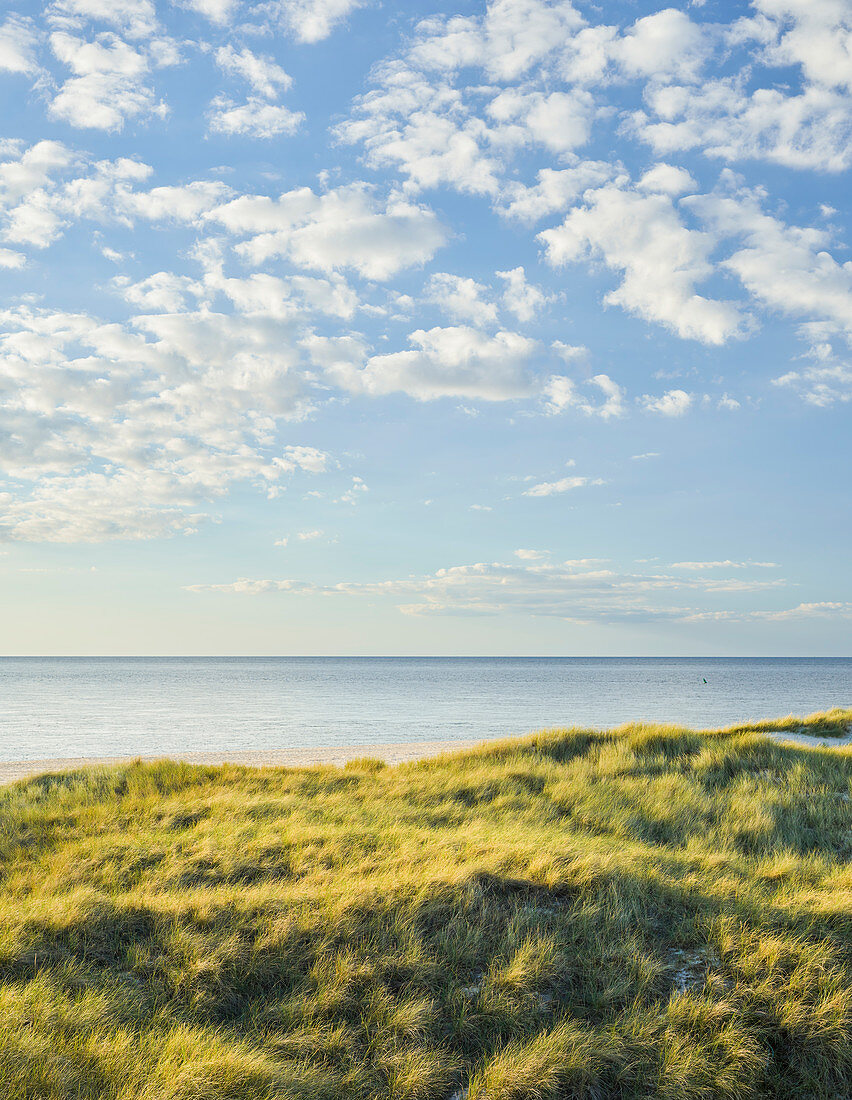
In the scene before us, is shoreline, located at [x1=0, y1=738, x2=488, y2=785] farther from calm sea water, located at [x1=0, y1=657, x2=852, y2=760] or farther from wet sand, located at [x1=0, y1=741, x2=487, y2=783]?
calm sea water, located at [x1=0, y1=657, x2=852, y2=760]

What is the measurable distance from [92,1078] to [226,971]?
1.31 meters

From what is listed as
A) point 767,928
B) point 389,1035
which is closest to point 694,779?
point 767,928

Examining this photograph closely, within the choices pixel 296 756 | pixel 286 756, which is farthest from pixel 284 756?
pixel 296 756

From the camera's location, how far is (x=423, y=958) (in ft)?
18.0

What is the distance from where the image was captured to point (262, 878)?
720 cm

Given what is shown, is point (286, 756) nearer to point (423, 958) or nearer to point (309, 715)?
point (309, 715)

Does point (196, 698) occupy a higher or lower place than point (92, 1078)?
lower

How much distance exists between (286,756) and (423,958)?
2171 cm

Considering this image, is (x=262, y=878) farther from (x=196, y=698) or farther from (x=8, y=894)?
(x=196, y=698)

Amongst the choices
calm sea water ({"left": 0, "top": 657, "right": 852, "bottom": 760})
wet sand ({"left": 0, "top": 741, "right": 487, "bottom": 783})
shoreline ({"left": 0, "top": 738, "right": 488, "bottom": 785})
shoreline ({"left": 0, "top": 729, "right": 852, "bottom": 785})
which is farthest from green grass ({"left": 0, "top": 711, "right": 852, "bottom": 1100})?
calm sea water ({"left": 0, "top": 657, "right": 852, "bottom": 760})

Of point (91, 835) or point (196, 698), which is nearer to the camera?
point (91, 835)

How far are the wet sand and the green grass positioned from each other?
14145mm

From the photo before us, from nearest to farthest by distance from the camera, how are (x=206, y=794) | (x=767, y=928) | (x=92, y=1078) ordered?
1. (x=92, y=1078)
2. (x=767, y=928)
3. (x=206, y=794)

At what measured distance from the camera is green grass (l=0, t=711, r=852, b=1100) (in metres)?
4.48
